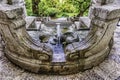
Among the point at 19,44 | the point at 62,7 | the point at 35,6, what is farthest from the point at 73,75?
the point at 62,7

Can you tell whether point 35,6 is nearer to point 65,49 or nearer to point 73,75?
point 65,49

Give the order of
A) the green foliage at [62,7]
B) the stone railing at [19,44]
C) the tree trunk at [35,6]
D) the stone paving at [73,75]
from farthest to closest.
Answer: the green foliage at [62,7], the tree trunk at [35,6], the stone paving at [73,75], the stone railing at [19,44]

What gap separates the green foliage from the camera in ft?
31.0

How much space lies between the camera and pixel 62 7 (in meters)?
11.4

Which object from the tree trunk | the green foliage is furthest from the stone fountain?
the green foliage

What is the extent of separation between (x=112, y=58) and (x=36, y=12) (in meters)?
6.53

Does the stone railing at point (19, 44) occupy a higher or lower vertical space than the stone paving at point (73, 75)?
higher

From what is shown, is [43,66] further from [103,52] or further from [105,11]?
[105,11]

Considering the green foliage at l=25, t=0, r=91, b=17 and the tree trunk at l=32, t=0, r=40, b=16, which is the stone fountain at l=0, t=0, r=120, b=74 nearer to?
the tree trunk at l=32, t=0, r=40, b=16

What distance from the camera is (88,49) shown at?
3.40 meters

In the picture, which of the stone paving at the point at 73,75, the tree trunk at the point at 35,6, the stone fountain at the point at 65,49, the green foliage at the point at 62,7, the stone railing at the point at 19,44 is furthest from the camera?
the green foliage at the point at 62,7

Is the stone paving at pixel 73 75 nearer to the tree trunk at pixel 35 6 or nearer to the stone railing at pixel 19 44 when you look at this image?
the stone railing at pixel 19 44

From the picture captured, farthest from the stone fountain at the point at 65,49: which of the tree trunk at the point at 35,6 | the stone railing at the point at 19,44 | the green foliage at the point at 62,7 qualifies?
the green foliage at the point at 62,7

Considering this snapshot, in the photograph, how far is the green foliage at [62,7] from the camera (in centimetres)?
945
